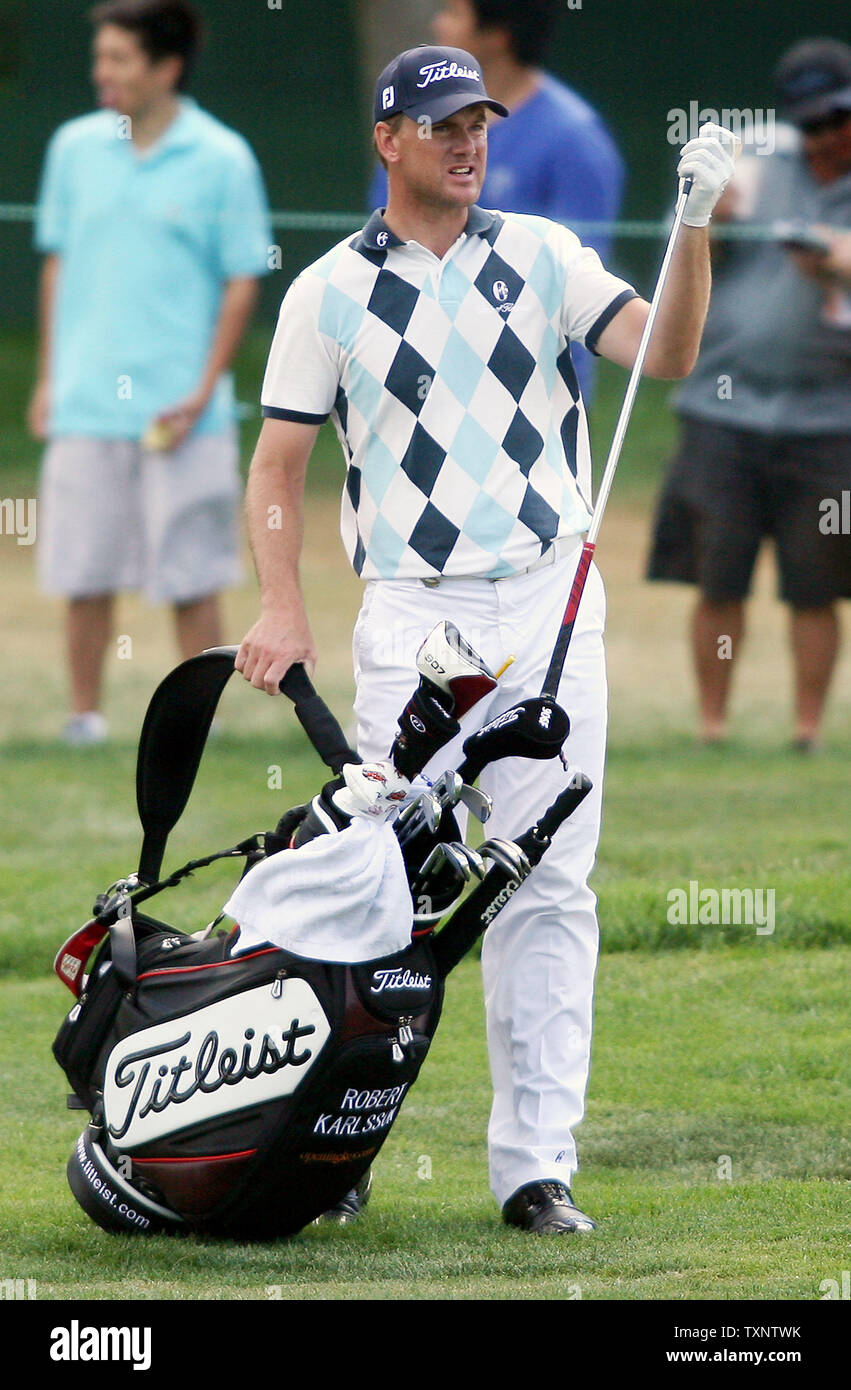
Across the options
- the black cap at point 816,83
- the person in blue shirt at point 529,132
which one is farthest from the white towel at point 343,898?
the black cap at point 816,83

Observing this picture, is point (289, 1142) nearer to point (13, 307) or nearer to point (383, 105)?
point (383, 105)

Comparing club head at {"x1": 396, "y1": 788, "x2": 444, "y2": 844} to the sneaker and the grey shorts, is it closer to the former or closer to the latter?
the grey shorts

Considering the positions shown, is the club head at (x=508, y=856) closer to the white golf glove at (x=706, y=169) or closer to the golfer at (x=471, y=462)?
the golfer at (x=471, y=462)

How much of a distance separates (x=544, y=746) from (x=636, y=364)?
728 mm

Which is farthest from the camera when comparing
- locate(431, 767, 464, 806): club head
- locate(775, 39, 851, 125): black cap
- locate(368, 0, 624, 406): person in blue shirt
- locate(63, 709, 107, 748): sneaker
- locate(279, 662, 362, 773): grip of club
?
locate(63, 709, 107, 748): sneaker

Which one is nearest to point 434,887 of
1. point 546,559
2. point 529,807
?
point 529,807

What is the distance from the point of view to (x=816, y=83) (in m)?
8.20

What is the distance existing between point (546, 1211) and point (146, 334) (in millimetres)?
5165

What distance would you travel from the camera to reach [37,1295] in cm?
377

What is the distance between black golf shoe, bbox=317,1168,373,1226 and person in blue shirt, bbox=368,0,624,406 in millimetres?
3995

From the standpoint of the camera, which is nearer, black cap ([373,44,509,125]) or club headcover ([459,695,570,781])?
club headcover ([459,695,570,781])

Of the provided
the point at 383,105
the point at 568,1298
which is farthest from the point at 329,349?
the point at 568,1298

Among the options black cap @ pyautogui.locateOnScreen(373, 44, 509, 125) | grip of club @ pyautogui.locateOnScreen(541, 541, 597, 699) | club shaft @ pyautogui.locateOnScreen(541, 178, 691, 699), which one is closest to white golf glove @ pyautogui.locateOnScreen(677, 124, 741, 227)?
club shaft @ pyautogui.locateOnScreen(541, 178, 691, 699)

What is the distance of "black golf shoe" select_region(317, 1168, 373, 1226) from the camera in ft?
14.0
